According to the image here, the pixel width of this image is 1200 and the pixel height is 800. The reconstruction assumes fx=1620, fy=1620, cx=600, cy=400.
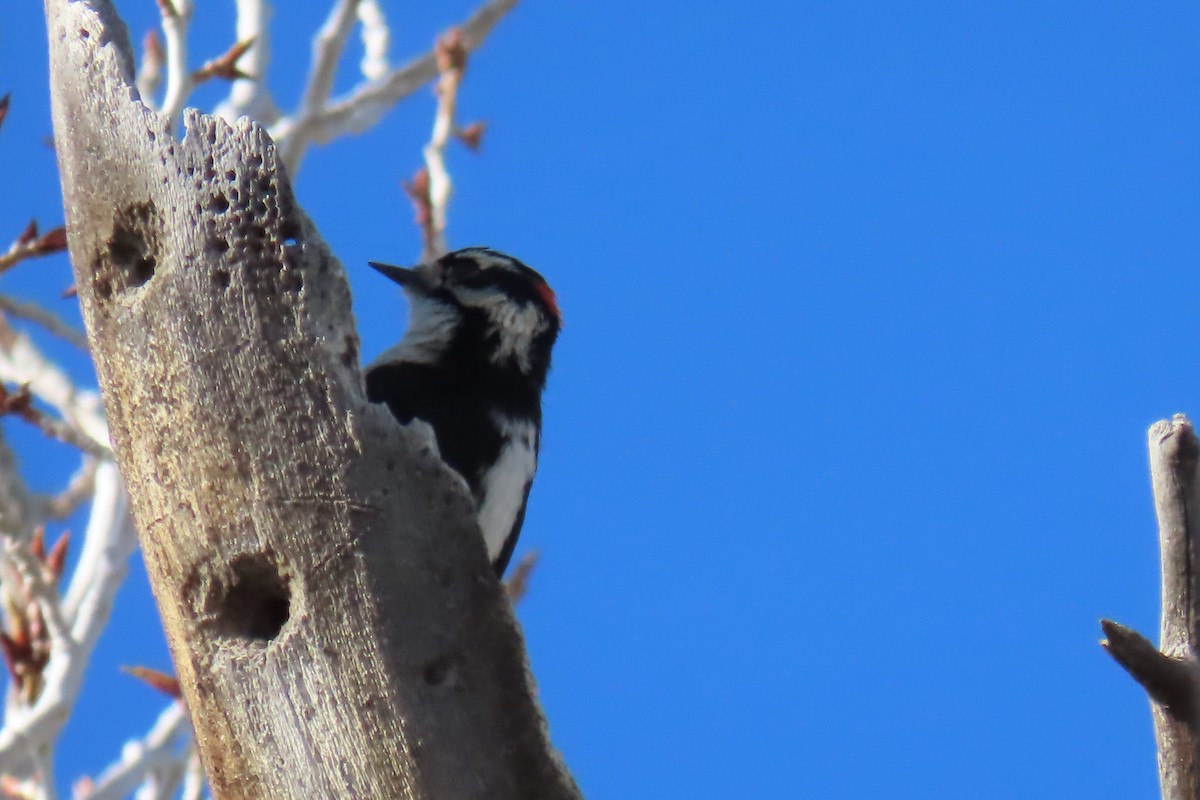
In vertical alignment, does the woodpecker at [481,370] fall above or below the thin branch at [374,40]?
below

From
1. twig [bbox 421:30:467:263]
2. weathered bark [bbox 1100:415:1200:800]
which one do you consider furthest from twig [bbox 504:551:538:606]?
weathered bark [bbox 1100:415:1200:800]

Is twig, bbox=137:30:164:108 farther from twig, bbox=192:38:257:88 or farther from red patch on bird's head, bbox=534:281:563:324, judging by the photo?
red patch on bird's head, bbox=534:281:563:324

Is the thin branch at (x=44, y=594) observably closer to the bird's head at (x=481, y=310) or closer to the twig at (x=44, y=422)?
the twig at (x=44, y=422)

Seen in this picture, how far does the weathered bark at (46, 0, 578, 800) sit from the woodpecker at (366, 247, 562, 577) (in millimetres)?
832

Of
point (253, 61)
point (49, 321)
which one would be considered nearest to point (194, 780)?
point (49, 321)

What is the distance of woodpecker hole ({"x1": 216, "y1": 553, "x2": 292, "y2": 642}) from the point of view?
8.30 feet

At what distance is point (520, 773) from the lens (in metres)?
2.49

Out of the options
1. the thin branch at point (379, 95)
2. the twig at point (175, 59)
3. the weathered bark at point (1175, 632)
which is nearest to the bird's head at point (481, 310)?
the twig at point (175, 59)

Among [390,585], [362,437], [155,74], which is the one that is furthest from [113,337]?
[155,74]

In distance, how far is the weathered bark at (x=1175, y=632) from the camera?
7.50 feet

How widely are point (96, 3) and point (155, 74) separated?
8.46 feet

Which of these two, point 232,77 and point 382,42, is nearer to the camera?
point 232,77

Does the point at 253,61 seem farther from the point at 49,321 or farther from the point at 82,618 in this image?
the point at 82,618

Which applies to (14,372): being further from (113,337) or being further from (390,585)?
(390,585)
